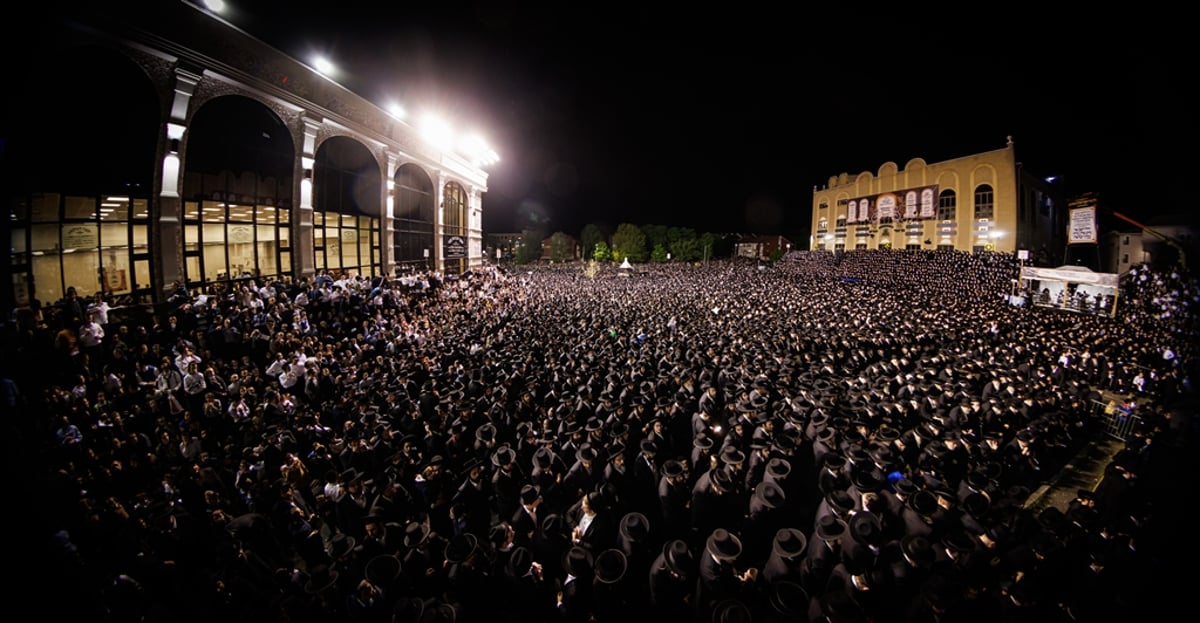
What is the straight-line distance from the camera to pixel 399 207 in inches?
899

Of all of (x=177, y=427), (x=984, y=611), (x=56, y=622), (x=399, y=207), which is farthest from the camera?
(x=399, y=207)

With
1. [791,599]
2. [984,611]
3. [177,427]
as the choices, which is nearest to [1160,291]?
[984,611]

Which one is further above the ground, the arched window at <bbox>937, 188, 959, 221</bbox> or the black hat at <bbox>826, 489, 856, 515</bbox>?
the arched window at <bbox>937, 188, 959, 221</bbox>

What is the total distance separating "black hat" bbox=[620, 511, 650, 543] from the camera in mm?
4465

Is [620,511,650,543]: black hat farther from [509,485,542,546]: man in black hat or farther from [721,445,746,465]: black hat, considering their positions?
[721,445,746,465]: black hat

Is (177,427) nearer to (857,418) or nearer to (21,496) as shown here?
(21,496)

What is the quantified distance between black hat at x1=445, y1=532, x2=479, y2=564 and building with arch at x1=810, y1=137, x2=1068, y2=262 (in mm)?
42594

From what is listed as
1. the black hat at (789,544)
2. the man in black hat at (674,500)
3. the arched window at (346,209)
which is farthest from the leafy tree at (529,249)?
the black hat at (789,544)

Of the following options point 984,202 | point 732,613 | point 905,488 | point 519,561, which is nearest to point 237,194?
point 519,561

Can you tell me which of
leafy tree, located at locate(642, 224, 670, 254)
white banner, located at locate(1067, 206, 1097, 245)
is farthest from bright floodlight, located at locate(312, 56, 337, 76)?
leafy tree, located at locate(642, 224, 670, 254)

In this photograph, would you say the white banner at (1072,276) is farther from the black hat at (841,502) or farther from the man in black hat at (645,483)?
the man in black hat at (645,483)

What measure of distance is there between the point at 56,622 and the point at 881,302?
23265 mm

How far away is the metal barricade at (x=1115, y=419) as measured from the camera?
8148mm

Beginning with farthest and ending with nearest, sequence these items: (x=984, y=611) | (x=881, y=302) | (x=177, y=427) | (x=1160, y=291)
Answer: (x=881, y=302) < (x=1160, y=291) < (x=177, y=427) < (x=984, y=611)
